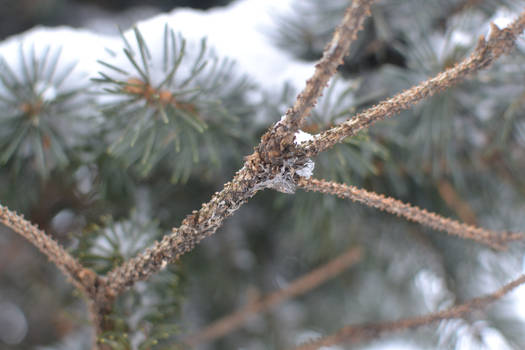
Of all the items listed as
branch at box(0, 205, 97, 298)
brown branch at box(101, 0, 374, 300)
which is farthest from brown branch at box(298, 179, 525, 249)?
branch at box(0, 205, 97, 298)

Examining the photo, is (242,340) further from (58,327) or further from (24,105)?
(24,105)

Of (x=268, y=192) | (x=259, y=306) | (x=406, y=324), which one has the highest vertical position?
(x=268, y=192)

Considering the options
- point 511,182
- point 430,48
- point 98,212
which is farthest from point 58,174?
point 511,182

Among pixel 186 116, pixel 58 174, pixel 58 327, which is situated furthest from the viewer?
pixel 58 327

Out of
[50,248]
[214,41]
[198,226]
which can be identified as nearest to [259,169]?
[198,226]

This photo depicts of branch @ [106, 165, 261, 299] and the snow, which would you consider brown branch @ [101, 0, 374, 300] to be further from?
the snow

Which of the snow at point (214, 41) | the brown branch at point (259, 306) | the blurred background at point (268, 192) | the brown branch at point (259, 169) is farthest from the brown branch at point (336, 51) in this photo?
the brown branch at point (259, 306)

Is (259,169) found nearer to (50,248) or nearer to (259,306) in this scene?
(50,248)
